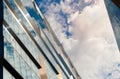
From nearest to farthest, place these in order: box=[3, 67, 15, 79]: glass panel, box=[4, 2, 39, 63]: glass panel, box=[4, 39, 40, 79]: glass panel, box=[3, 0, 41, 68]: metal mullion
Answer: box=[3, 67, 15, 79]: glass panel, box=[4, 39, 40, 79]: glass panel, box=[4, 2, 39, 63]: glass panel, box=[3, 0, 41, 68]: metal mullion

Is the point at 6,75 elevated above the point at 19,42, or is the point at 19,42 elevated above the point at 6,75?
the point at 19,42

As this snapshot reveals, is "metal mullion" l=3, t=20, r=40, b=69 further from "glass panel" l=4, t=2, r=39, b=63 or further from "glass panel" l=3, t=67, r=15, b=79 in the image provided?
"glass panel" l=3, t=67, r=15, b=79

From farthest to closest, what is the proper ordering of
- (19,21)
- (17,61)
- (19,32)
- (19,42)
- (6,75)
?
1. (19,21)
2. (19,32)
3. (19,42)
4. (17,61)
5. (6,75)

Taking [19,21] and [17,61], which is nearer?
[17,61]

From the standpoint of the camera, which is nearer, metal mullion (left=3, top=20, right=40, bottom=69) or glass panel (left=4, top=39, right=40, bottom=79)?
glass panel (left=4, top=39, right=40, bottom=79)

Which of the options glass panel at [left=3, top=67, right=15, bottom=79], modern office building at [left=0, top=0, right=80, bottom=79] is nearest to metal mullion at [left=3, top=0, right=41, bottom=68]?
modern office building at [left=0, top=0, right=80, bottom=79]

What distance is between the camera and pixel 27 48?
30.5 m

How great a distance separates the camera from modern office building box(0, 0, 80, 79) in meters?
22.7

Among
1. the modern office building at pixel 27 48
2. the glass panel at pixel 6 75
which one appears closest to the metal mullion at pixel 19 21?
the modern office building at pixel 27 48

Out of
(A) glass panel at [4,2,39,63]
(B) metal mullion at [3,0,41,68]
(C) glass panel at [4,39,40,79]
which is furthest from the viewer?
(B) metal mullion at [3,0,41,68]

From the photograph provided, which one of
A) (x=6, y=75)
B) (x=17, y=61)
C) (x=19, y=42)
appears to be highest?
(x=19, y=42)

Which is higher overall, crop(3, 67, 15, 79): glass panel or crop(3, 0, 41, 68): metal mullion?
crop(3, 0, 41, 68): metal mullion

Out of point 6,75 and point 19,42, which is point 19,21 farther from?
point 6,75

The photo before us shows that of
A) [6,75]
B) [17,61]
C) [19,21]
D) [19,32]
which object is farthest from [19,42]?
[6,75]
